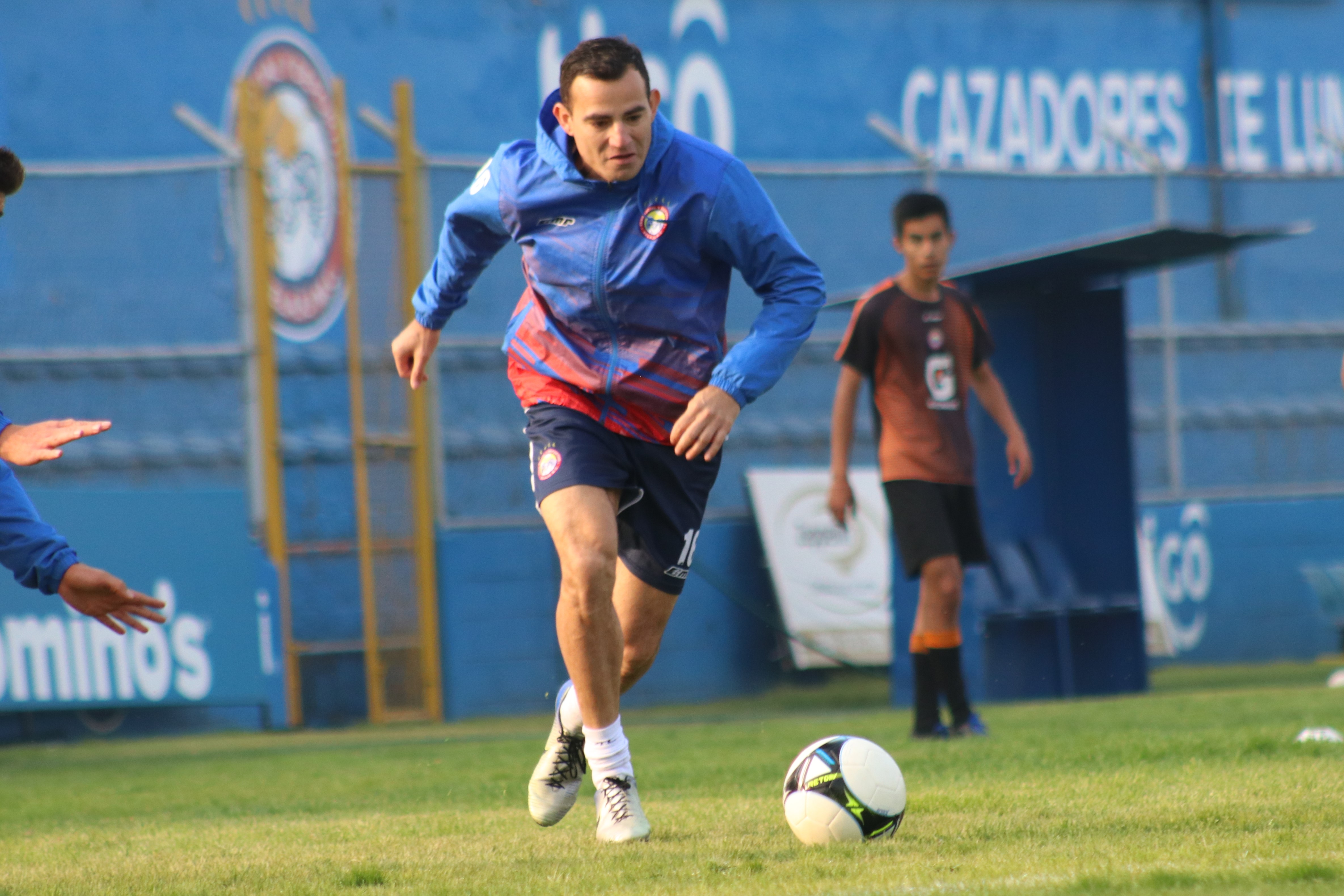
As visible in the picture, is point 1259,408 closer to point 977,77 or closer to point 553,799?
point 977,77

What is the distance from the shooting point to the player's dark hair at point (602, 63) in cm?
425

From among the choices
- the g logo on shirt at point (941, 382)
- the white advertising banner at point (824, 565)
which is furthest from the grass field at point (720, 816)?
the white advertising banner at point (824, 565)

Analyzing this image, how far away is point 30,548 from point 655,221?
173cm

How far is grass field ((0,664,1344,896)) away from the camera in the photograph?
3.60 metres

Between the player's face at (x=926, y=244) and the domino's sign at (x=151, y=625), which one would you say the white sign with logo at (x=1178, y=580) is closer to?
the player's face at (x=926, y=244)

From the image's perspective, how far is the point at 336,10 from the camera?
16.1 meters

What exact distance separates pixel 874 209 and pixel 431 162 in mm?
3242

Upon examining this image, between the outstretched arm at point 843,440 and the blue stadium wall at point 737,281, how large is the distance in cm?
352

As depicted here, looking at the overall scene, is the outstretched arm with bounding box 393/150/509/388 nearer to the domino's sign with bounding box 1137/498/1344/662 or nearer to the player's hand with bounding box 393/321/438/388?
the player's hand with bounding box 393/321/438/388

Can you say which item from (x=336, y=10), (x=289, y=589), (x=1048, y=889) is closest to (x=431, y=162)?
(x=289, y=589)

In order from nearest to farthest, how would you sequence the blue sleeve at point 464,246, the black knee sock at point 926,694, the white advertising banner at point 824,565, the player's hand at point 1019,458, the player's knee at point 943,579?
the blue sleeve at point 464,246 → the player's knee at point 943,579 → the black knee sock at point 926,694 → the player's hand at point 1019,458 → the white advertising banner at point 824,565

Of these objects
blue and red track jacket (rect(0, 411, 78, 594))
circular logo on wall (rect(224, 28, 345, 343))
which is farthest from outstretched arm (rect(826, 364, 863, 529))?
circular logo on wall (rect(224, 28, 345, 343))

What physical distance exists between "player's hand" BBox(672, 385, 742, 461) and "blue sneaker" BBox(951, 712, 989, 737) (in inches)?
140

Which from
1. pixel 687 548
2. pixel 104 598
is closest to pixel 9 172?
pixel 104 598
